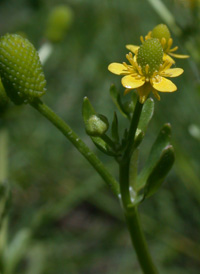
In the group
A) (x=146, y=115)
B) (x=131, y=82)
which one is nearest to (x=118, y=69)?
(x=131, y=82)

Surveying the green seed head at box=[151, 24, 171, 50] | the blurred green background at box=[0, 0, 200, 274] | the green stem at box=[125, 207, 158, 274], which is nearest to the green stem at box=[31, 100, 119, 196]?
the green stem at box=[125, 207, 158, 274]

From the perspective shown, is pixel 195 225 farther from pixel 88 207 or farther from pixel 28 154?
pixel 28 154

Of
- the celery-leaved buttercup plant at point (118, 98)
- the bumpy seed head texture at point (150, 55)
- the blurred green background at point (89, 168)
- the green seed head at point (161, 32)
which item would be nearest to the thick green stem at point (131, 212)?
the celery-leaved buttercup plant at point (118, 98)

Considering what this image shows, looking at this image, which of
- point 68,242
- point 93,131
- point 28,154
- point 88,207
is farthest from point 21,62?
point 88,207

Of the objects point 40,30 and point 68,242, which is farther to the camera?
point 40,30

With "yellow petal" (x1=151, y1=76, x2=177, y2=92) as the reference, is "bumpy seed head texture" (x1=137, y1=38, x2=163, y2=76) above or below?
above

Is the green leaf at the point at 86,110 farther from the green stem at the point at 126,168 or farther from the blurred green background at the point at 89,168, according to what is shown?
the blurred green background at the point at 89,168

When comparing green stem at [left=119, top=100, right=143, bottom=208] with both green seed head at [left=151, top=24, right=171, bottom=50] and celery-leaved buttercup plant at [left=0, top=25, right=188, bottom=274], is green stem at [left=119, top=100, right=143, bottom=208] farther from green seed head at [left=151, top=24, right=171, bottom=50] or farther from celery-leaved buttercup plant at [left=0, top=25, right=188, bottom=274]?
green seed head at [left=151, top=24, right=171, bottom=50]
